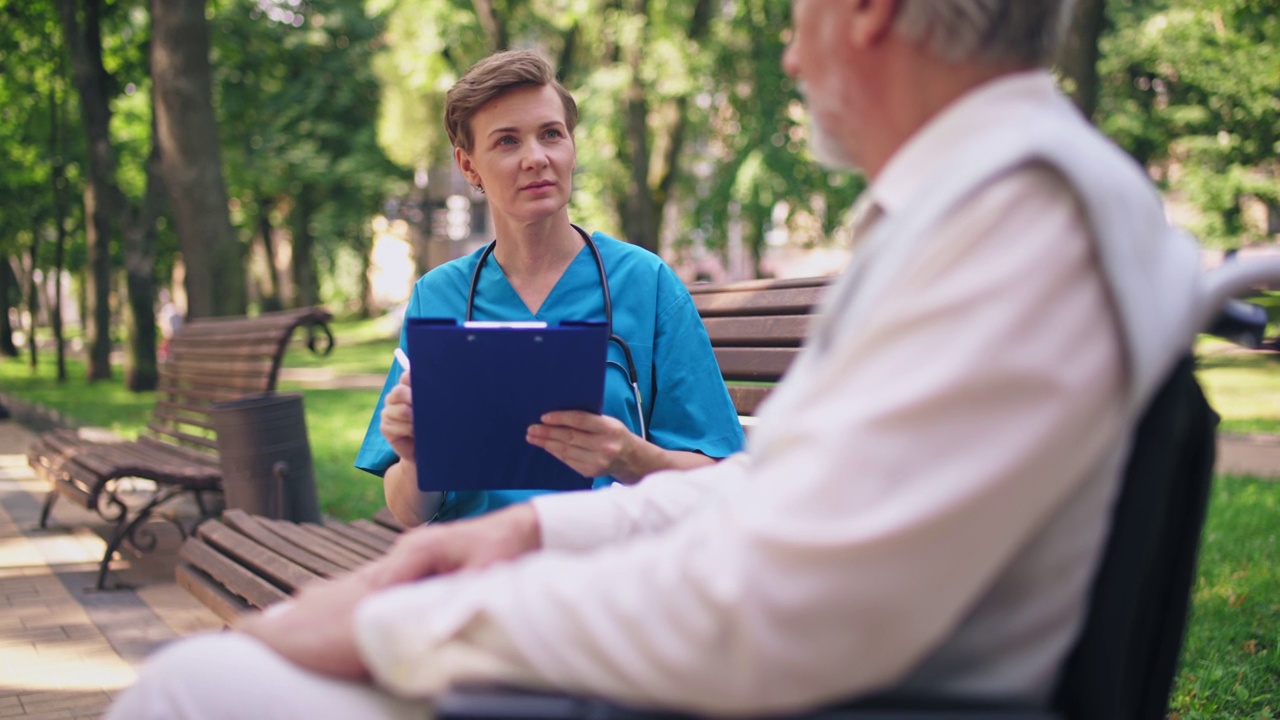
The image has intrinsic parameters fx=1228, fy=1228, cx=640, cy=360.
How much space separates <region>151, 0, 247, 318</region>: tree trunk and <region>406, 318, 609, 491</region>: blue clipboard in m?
8.06

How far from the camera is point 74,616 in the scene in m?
5.36

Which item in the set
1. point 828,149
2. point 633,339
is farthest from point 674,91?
point 828,149

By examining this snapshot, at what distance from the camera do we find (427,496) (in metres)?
2.71

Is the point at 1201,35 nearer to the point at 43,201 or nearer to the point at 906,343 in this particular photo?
the point at 43,201

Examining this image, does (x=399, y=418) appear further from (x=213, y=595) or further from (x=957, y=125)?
(x=213, y=595)

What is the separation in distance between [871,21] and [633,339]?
1.54 meters

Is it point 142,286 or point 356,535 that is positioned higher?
point 142,286

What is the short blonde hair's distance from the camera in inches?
112

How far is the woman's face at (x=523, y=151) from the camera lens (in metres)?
2.88

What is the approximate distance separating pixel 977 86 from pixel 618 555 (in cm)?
67

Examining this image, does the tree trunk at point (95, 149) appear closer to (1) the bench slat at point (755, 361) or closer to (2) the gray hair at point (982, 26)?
(1) the bench slat at point (755, 361)

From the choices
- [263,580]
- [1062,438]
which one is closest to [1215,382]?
[263,580]

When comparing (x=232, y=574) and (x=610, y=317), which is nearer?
(x=610, y=317)

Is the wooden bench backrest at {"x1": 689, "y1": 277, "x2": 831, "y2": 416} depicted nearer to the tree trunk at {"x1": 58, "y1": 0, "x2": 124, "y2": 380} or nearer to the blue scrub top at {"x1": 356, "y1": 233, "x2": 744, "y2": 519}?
the blue scrub top at {"x1": 356, "y1": 233, "x2": 744, "y2": 519}
